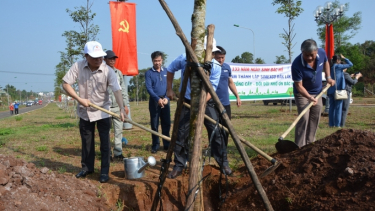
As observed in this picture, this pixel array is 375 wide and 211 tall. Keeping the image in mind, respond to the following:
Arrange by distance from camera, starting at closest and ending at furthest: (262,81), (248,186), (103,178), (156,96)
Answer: (248,186), (103,178), (156,96), (262,81)

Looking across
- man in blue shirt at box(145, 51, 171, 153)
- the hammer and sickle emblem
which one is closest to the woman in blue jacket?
man in blue shirt at box(145, 51, 171, 153)

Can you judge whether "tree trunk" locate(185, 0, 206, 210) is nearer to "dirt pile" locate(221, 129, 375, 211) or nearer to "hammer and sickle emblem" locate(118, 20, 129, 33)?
"dirt pile" locate(221, 129, 375, 211)

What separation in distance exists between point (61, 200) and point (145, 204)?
45.7 inches

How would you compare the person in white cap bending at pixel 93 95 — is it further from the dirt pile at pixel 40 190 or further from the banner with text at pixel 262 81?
the banner with text at pixel 262 81

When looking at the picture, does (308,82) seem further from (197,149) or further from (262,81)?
(262,81)

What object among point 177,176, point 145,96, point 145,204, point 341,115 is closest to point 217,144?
point 177,176

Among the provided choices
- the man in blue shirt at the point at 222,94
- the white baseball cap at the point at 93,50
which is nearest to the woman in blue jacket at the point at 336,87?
the man in blue shirt at the point at 222,94

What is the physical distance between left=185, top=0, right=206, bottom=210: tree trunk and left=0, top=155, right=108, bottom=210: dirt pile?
1.38 meters

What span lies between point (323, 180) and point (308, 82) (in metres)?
2.05

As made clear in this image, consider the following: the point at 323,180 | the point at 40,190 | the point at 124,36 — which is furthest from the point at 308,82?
the point at 124,36

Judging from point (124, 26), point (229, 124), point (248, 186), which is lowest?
point (248, 186)

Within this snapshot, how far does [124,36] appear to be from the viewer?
870 centimetres

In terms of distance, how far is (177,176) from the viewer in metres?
4.66

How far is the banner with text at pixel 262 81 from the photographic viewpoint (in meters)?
12.6
